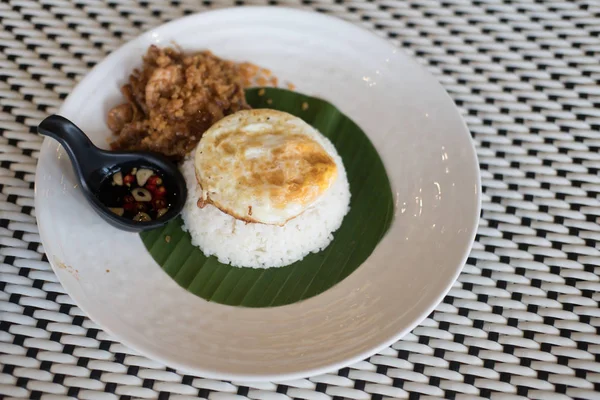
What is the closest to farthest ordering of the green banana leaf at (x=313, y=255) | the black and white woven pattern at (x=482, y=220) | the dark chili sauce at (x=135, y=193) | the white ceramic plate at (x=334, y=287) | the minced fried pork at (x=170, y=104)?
1. the white ceramic plate at (x=334, y=287)
2. the black and white woven pattern at (x=482, y=220)
3. the green banana leaf at (x=313, y=255)
4. the dark chili sauce at (x=135, y=193)
5. the minced fried pork at (x=170, y=104)

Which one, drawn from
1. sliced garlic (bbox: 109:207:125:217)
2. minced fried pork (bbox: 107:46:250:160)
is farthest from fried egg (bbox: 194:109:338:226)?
sliced garlic (bbox: 109:207:125:217)

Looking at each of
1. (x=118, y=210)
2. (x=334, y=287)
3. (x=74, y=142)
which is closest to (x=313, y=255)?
(x=334, y=287)

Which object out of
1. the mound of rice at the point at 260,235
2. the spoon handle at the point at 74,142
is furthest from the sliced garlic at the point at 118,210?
the mound of rice at the point at 260,235

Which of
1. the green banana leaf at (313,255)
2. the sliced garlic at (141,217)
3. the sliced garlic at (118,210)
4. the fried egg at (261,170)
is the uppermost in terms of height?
the fried egg at (261,170)

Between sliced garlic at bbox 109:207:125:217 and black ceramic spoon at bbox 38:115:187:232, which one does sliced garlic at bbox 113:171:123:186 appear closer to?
black ceramic spoon at bbox 38:115:187:232

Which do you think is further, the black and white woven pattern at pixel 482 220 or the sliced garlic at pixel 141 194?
the sliced garlic at pixel 141 194

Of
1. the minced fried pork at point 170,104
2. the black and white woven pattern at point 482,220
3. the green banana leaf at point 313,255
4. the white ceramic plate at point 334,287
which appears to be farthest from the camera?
the minced fried pork at point 170,104

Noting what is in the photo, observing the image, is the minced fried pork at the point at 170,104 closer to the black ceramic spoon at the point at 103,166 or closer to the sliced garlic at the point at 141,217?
the black ceramic spoon at the point at 103,166

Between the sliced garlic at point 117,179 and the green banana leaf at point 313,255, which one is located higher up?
the sliced garlic at point 117,179
